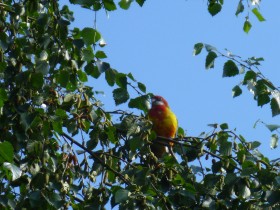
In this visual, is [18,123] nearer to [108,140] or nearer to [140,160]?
[108,140]

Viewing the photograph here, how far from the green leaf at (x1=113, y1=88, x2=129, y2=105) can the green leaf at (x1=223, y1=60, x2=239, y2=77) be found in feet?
1.54

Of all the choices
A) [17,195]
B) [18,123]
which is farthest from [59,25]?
[17,195]

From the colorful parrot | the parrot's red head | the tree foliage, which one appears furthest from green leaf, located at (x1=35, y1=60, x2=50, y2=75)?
the parrot's red head

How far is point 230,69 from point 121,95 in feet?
1.68

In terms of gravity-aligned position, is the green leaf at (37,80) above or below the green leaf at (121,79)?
below

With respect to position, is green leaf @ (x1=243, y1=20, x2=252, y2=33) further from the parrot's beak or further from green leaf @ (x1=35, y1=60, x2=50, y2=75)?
the parrot's beak

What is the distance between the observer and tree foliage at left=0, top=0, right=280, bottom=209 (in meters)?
3.05

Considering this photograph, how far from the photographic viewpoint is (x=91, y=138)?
135 inches

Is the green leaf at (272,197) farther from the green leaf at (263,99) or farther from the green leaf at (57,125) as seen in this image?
the green leaf at (57,125)

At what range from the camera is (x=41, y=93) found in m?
3.24

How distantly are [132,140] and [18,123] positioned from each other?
1.65 feet

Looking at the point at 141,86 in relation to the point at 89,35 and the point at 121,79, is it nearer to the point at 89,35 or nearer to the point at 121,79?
the point at 121,79

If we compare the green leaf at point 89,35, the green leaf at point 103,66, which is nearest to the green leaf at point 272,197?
the green leaf at point 103,66

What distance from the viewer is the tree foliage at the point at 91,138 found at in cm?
305
